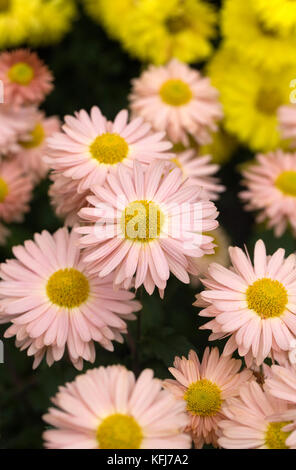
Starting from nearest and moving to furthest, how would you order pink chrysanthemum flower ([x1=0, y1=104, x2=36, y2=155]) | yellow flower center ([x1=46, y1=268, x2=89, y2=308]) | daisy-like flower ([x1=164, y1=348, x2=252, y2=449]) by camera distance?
daisy-like flower ([x1=164, y1=348, x2=252, y2=449]) → yellow flower center ([x1=46, y1=268, x2=89, y2=308]) → pink chrysanthemum flower ([x1=0, y1=104, x2=36, y2=155])

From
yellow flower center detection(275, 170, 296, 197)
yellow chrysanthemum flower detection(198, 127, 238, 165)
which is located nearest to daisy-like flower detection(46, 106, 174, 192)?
yellow flower center detection(275, 170, 296, 197)

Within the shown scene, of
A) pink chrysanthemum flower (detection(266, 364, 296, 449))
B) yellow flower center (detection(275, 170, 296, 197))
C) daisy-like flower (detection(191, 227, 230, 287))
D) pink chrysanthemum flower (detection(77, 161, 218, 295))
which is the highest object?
yellow flower center (detection(275, 170, 296, 197))

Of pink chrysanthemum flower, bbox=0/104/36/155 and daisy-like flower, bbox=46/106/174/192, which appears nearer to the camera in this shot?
daisy-like flower, bbox=46/106/174/192

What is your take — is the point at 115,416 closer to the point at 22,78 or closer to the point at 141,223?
the point at 141,223

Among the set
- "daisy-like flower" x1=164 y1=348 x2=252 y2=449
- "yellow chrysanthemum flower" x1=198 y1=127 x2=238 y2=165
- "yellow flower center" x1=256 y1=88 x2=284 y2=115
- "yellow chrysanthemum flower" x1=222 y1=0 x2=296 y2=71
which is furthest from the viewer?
"yellow chrysanthemum flower" x1=198 y1=127 x2=238 y2=165

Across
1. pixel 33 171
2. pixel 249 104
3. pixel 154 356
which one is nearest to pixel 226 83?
pixel 249 104

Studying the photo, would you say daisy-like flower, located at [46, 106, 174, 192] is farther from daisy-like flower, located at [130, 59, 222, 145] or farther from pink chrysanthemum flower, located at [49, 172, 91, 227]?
daisy-like flower, located at [130, 59, 222, 145]

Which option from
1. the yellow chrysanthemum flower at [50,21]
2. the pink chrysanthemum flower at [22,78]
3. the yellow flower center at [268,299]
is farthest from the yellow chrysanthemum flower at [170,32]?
the yellow flower center at [268,299]
